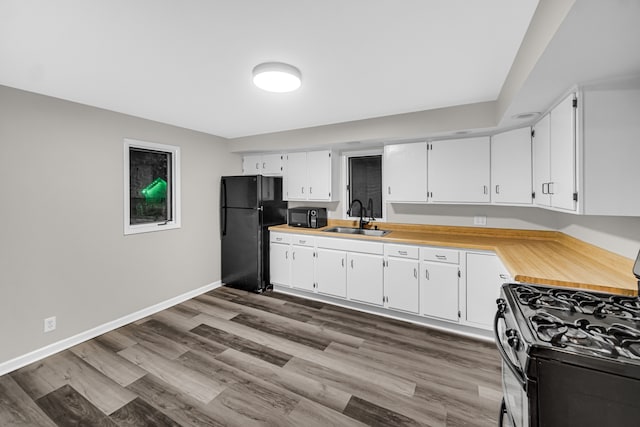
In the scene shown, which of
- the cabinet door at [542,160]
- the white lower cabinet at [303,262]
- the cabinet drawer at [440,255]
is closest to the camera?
the cabinet door at [542,160]

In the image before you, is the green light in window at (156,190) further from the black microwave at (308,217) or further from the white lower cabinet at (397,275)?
the black microwave at (308,217)

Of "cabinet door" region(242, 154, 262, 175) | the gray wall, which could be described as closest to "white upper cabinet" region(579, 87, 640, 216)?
"cabinet door" region(242, 154, 262, 175)

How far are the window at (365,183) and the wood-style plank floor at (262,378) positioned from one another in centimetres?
157

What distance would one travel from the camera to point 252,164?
4504 mm

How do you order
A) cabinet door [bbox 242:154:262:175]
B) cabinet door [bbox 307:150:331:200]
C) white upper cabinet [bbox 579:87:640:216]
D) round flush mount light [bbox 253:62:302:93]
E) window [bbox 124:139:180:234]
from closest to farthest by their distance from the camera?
1. white upper cabinet [bbox 579:87:640:216]
2. round flush mount light [bbox 253:62:302:93]
3. window [bbox 124:139:180:234]
4. cabinet door [bbox 307:150:331:200]
5. cabinet door [bbox 242:154:262:175]

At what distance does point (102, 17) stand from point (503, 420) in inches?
120

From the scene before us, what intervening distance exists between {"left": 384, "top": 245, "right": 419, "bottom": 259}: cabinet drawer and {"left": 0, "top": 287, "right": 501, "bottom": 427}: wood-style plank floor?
772 millimetres

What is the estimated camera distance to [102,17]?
1428mm

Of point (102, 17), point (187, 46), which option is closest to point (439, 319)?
point (187, 46)

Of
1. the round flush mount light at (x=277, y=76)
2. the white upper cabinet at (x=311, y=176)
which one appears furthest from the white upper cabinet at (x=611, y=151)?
the white upper cabinet at (x=311, y=176)

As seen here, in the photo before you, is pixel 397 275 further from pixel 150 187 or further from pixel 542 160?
pixel 150 187

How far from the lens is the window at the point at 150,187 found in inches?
125

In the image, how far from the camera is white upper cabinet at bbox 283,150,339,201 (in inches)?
153

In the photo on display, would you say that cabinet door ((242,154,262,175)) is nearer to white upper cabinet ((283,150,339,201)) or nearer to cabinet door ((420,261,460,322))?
white upper cabinet ((283,150,339,201))
